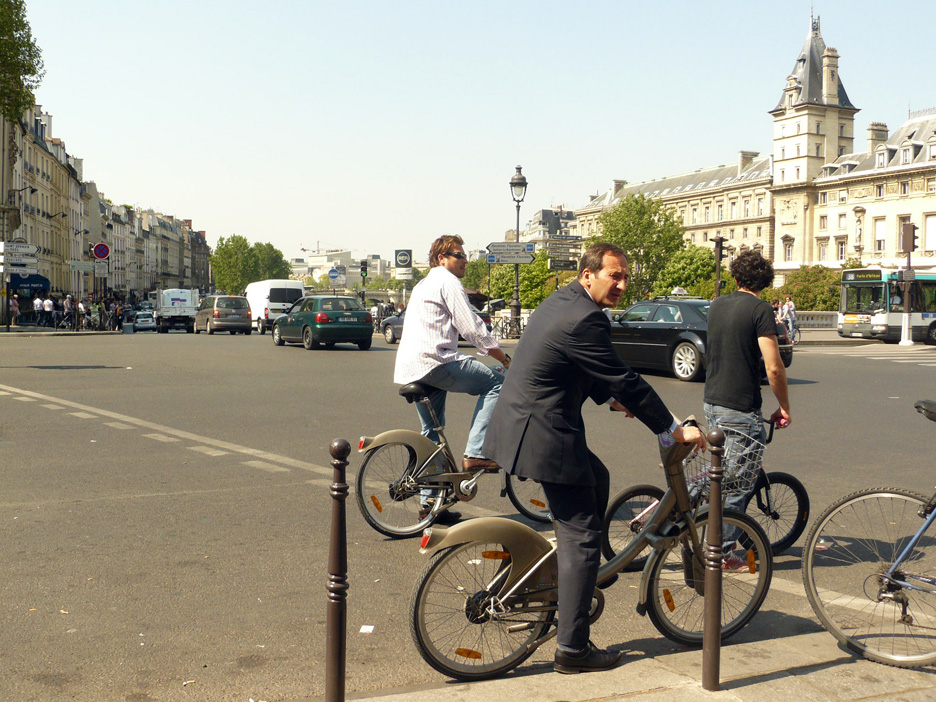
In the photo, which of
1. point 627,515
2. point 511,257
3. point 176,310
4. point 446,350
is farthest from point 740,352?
point 176,310

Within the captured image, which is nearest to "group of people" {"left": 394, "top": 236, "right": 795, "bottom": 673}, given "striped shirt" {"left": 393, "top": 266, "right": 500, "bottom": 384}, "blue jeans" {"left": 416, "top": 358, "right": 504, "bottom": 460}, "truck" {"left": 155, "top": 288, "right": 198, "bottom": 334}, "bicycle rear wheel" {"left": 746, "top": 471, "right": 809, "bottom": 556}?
"bicycle rear wheel" {"left": 746, "top": 471, "right": 809, "bottom": 556}

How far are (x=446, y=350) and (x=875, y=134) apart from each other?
Result: 103 meters

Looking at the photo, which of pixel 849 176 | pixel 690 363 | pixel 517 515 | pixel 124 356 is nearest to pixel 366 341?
pixel 124 356

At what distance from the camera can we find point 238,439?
9.78 meters

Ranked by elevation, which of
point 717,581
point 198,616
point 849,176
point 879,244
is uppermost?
point 849,176

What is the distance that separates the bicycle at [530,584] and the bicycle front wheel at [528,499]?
191cm

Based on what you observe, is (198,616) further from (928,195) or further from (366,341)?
(928,195)

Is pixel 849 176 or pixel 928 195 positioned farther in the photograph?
pixel 849 176

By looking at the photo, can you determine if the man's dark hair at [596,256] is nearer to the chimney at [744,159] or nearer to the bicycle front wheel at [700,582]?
the bicycle front wheel at [700,582]

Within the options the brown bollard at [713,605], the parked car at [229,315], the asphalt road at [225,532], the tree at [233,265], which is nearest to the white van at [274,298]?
the parked car at [229,315]

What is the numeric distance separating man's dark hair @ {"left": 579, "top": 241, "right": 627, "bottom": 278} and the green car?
22254 millimetres

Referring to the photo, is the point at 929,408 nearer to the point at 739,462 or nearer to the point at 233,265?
the point at 739,462

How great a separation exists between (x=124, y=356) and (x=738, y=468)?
787 inches

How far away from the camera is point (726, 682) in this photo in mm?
3623
